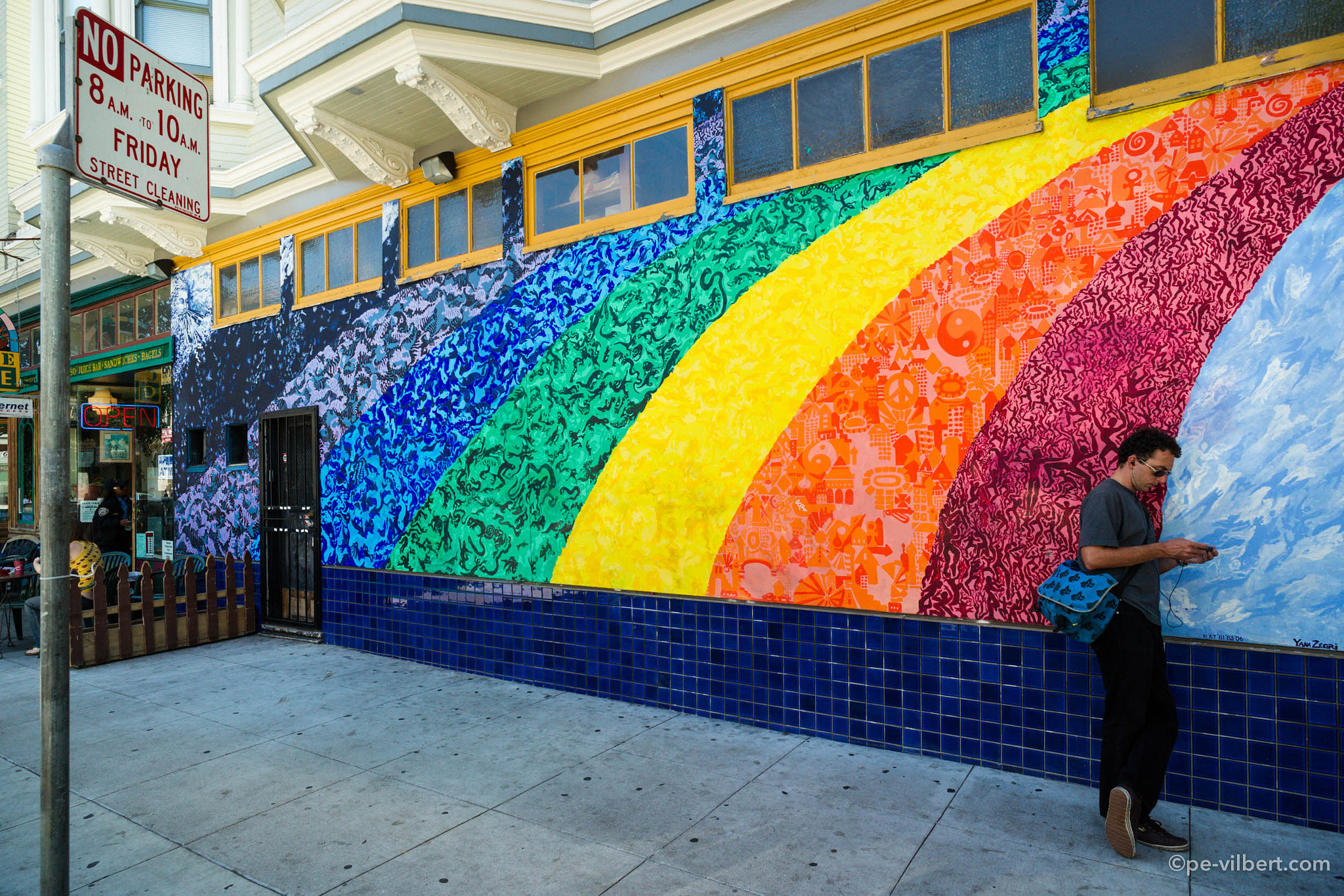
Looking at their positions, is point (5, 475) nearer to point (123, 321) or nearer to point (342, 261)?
point (123, 321)

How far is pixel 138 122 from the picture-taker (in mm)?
2777

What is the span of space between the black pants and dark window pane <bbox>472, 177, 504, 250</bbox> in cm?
551

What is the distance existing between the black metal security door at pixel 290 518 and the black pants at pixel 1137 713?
7253 millimetres

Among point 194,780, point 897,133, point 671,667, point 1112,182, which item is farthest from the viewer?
point 671,667

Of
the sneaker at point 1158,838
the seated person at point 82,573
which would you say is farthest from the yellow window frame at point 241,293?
the sneaker at point 1158,838

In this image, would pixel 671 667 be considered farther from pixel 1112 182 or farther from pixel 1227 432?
pixel 1112 182

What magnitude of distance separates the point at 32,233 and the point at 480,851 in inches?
556

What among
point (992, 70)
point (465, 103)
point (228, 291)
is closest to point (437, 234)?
point (465, 103)

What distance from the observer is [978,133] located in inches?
179

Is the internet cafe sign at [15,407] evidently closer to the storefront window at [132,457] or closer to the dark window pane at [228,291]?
the storefront window at [132,457]

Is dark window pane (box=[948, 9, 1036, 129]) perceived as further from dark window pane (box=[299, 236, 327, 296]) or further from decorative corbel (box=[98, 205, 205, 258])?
decorative corbel (box=[98, 205, 205, 258])

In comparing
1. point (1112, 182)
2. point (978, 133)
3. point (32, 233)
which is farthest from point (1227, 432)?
point (32, 233)

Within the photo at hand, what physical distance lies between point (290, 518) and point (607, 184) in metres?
5.22
